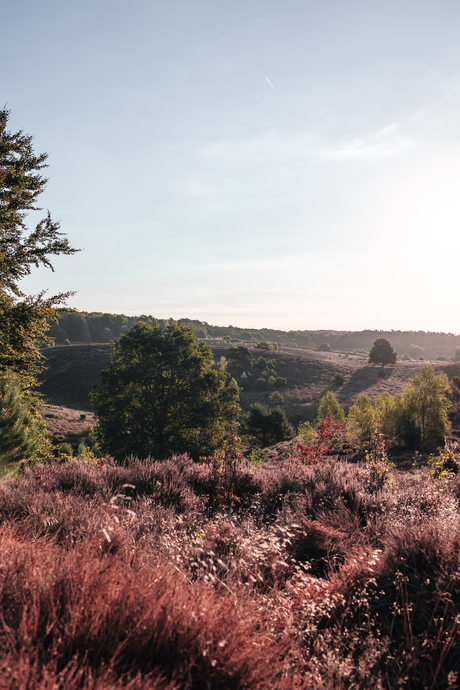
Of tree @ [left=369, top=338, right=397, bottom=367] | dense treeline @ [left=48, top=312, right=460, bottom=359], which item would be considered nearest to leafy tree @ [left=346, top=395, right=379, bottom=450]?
tree @ [left=369, top=338, right=397, bottom=367]

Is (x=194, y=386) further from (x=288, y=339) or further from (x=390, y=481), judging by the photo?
(x=288, y=339)

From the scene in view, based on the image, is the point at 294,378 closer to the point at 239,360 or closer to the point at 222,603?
the point at 239,360

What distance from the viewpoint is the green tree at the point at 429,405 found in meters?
22.7

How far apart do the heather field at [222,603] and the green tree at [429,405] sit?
19864 millimetres

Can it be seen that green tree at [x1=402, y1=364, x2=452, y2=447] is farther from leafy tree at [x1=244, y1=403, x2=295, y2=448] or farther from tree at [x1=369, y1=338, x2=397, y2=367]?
tree at [x1=369, y1=338, x2=397, y2=367]

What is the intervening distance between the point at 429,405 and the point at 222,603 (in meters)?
25.3

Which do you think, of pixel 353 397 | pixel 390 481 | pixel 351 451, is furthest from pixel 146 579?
pixel 353 397

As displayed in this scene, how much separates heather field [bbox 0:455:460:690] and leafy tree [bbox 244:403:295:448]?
2592 centimetres

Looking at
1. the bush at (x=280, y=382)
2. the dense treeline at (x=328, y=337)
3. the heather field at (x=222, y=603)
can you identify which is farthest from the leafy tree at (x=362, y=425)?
the dense treeline at (x=328, y=337)

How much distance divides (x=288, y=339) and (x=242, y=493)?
172m

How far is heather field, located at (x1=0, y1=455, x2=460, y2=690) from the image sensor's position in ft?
6.89

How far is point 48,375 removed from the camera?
2315 inches

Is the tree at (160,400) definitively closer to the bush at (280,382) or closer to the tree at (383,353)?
the bush at (280,382)

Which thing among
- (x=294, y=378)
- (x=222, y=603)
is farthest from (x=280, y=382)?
(x=222, y=603)
